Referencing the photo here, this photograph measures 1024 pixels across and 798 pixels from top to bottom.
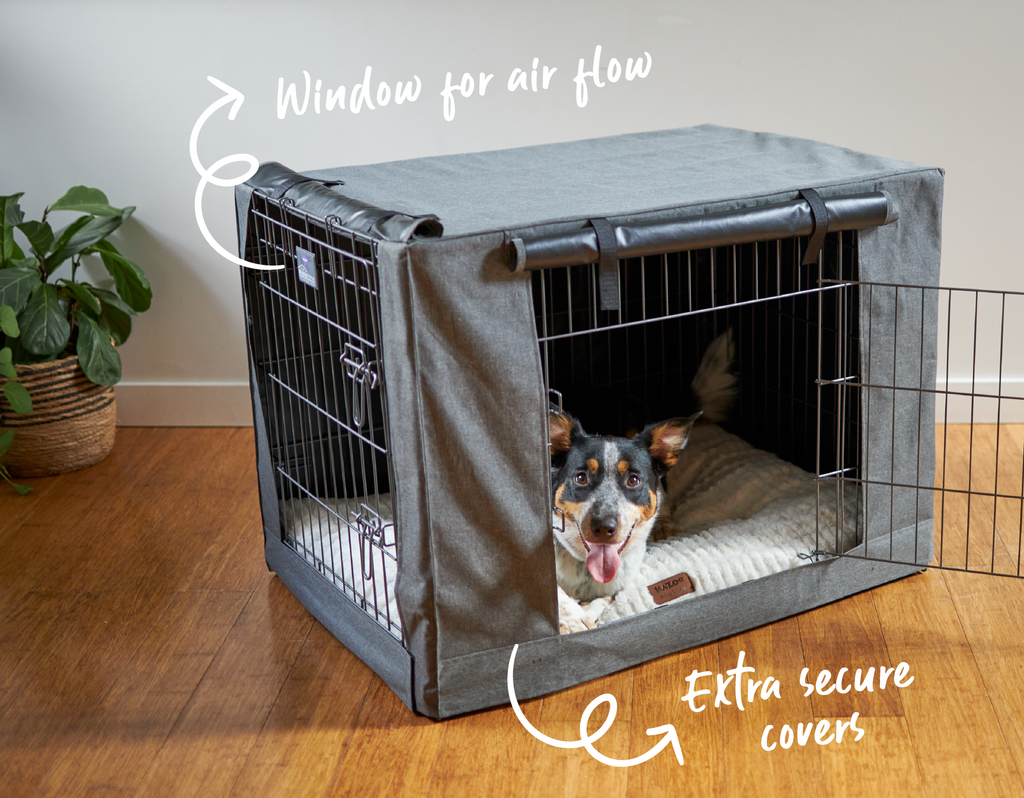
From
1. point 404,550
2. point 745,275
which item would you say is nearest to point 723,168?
point 745,275

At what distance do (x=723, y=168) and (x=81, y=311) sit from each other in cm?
178

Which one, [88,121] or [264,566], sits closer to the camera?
[264,566]

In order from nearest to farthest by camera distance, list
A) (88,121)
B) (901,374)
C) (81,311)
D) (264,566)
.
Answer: (901,374) < (264,566) < (81,311) < (88,121)

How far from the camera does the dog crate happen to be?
1.69 meters

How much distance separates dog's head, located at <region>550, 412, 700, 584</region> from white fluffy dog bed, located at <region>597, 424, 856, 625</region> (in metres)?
0.08

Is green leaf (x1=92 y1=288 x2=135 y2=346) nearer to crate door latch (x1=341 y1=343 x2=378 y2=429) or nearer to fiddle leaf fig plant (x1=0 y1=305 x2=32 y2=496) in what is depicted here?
fiddle leaf fig plant (x1=0 y1=305 x2=32 y2=496)

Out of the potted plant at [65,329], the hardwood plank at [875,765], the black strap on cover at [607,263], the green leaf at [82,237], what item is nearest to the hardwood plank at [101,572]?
the potted plant at [65,329]

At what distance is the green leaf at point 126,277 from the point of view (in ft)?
9.74

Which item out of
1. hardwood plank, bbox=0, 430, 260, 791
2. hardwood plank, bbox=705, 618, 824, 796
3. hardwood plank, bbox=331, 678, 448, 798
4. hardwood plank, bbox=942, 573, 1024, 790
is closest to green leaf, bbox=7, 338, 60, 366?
hardwood plank, bbox=0, 430, 260, 791

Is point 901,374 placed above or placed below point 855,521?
above

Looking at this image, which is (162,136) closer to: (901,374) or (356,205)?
(356,205)

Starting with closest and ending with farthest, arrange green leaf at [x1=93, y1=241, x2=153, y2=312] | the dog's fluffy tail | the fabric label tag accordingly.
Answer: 1. the fabric label tag
2. the dog's fluffy tail
3. green leaf at [x1=93, y1=241, x2=153, y2=312]

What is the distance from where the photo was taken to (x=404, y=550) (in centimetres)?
177

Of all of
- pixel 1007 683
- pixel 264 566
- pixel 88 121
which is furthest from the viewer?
pixel 88 121
